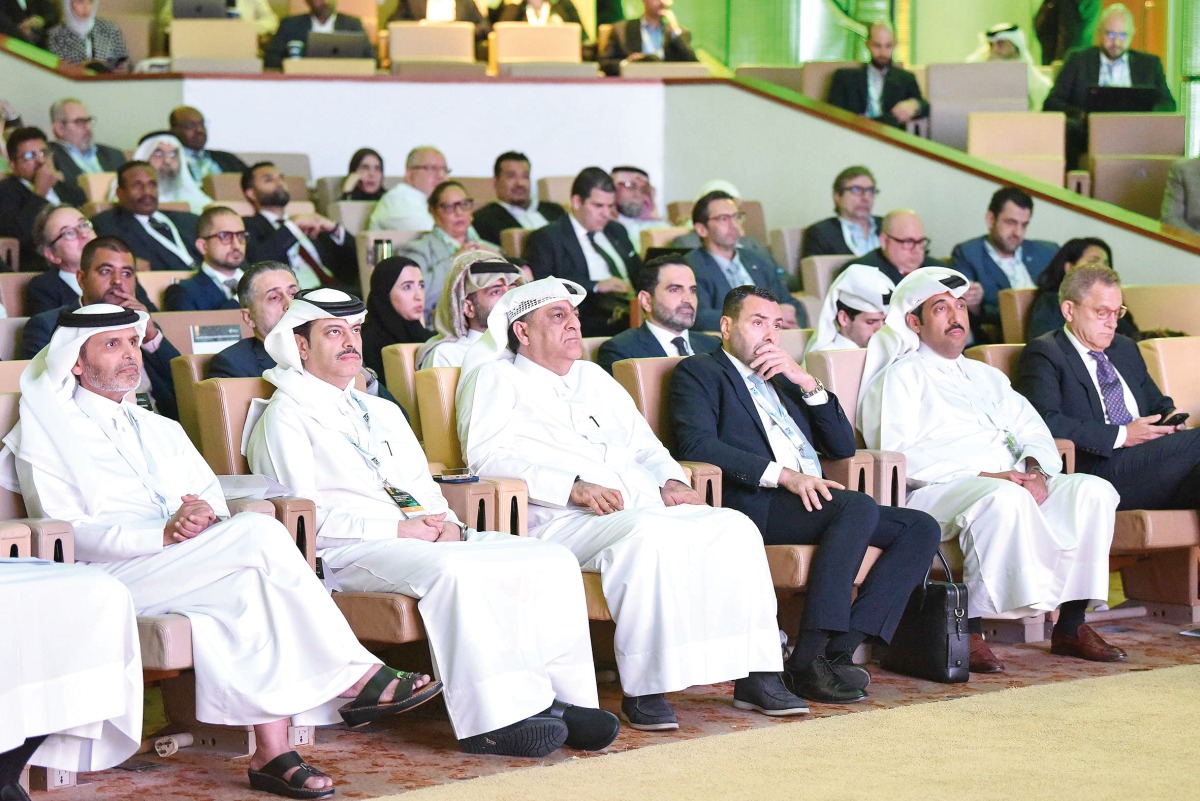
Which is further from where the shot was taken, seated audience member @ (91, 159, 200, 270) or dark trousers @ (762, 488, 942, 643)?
seated audience member @ (91, 159, 200, 270)

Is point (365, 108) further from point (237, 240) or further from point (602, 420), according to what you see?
point (602, 420)

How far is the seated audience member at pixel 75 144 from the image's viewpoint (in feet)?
29.5

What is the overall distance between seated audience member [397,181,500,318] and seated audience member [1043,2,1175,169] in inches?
141

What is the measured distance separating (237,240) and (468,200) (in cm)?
147

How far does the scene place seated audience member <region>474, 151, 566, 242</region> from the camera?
28.7ft

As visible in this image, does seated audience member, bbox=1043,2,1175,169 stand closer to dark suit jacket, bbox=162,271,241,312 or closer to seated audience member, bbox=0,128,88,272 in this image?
dark suit jacket, bbox=162,271,241,312

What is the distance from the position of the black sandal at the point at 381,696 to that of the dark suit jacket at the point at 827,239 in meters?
4.91

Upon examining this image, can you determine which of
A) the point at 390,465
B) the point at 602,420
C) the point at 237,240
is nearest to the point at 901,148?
the point at 237,240

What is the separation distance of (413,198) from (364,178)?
60 centimetres

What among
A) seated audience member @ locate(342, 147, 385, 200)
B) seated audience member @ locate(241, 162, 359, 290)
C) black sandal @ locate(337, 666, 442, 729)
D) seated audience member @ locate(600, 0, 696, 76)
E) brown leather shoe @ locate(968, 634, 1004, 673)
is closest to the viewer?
black sandal @ locate(337, 666, 442, 729)

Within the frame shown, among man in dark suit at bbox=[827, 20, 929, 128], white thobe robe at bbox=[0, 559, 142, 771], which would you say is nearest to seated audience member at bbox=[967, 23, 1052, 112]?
man in dark suit at bbox=[827, 20, 929, 128]

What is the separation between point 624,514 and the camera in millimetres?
4473

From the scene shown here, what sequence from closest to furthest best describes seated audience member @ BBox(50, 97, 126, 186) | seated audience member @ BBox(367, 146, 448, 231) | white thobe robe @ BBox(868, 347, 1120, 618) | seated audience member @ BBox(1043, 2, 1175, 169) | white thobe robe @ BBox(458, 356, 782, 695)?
white thobe robe @ BBox(458, 356, 782, 695), white thobe robe @ BBox(868, 347, 1120, 618), seated audience member @ BBox(367, 146, 448, 231), seated audience member @ BBox(50, 97, 126, 186), seated audience member @ BBox(1043, 2, 1175, 169)

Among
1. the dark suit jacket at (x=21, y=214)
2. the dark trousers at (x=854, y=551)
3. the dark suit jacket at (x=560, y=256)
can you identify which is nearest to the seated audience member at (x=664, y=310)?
the dark trousers at (x=854, y=551)
